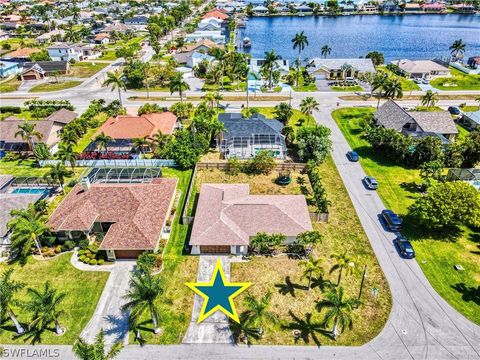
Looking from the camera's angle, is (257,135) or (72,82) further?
(72,82)

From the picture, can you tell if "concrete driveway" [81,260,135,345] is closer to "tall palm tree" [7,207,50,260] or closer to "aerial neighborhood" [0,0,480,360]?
"aerial neighborhood" [0,0,480,360]

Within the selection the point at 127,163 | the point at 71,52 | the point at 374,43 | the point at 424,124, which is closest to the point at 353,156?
the point at 424,124

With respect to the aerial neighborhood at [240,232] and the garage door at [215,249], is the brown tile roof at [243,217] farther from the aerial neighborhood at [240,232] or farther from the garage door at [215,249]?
the garage door at [215,249]

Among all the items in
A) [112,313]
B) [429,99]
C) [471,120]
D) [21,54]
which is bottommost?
[112,313]

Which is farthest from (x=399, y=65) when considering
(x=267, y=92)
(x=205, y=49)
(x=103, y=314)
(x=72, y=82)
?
(x=103, y=314)

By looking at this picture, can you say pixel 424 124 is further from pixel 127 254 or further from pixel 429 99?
pixel 127 254

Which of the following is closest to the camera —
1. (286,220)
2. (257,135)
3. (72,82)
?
(286,220)

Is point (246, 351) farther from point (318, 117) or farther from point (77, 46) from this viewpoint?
point (77, 46)
